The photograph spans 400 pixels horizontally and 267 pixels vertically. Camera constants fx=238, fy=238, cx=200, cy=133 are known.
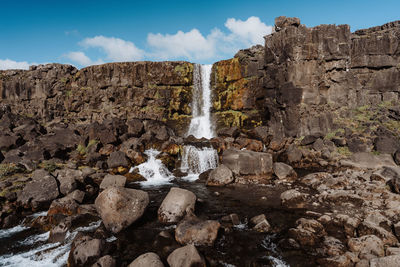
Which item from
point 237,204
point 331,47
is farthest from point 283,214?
point 331,47

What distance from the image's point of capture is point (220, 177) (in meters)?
17.4

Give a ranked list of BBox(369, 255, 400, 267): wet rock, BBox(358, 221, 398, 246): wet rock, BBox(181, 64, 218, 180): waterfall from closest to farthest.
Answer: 1. BBox(369, 255, 400, 267): wet rock
2. BBox(358, 221, 398, 246): wet rock
3. BBox(181, 64, 218, 180): waterfall

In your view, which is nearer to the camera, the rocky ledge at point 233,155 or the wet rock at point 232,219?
the rocky ledge at point 233,155

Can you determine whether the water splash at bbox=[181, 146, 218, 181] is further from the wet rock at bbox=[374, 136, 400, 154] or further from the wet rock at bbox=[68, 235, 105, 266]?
the wet rock at bbox=[374, 136, 400, 154]

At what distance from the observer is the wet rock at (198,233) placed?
9055 millimetres

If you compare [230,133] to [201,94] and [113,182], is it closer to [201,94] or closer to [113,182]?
[201,94]

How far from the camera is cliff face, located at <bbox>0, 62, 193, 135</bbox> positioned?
35062mm

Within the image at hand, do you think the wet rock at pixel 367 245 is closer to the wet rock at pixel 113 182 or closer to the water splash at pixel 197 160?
the wet rock at pixel 113 182

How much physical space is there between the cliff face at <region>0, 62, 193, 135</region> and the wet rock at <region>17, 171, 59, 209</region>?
2099 cm

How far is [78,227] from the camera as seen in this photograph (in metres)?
10.7

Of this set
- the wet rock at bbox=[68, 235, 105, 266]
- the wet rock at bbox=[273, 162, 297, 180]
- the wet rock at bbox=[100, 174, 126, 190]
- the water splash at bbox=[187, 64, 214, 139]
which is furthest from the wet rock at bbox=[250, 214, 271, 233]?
the water splash at bbox=[187, 64, 214, 139]

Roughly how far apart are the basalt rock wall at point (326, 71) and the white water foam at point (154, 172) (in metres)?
13.8

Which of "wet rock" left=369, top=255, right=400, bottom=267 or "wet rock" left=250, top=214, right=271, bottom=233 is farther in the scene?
"wet rock" left=250, top=214, right=271, bottom=233

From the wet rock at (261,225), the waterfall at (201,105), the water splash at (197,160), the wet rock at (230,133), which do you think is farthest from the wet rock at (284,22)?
the wet rock at (261,225)
